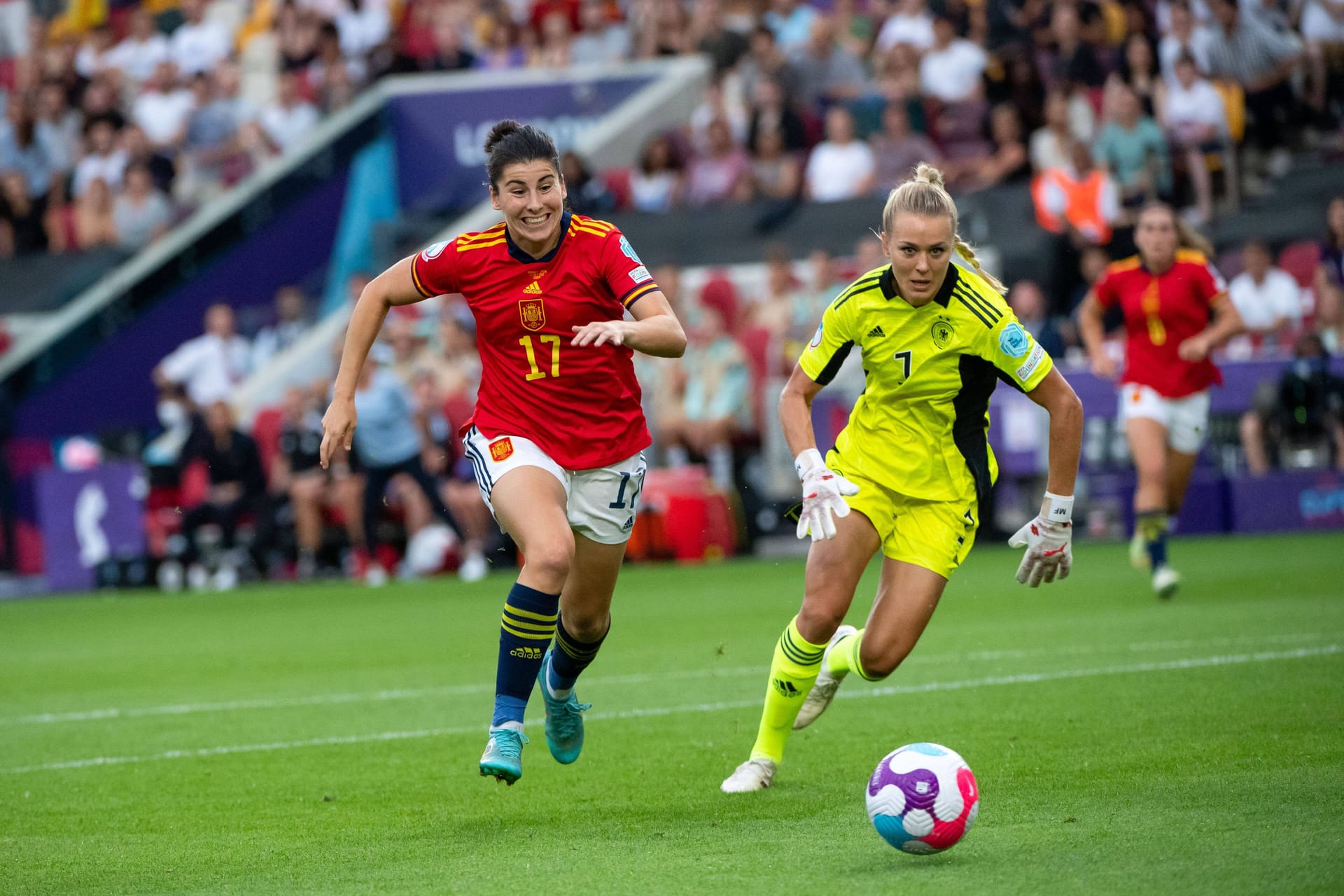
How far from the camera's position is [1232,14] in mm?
17562

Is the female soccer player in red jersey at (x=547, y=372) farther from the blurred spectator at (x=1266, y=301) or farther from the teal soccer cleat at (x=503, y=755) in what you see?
the blurred spectator at (x=1266, y=301)

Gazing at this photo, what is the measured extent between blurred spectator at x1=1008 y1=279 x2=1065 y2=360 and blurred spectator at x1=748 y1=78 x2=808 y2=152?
4.17m

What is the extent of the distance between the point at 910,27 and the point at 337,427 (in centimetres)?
1549

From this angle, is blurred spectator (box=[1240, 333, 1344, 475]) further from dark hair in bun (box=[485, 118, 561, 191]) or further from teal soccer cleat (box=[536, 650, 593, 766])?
dark hair in bun (box=[485, 118, 561, 191])

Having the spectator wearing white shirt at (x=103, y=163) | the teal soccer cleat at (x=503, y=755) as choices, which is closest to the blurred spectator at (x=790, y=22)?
the spectator wearing white shirt at (x=103, y=163)

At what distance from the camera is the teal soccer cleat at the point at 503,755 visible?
5.62m

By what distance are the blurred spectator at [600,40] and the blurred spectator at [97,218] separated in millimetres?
6569

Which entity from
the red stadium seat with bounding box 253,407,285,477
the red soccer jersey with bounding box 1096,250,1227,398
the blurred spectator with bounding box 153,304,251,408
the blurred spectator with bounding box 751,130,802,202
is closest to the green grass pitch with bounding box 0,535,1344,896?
the red soccer jersey with bounding box 1096,250,1227,398

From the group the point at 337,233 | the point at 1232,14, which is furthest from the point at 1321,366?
the point at 337,233

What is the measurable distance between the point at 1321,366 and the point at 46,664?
10.8 m

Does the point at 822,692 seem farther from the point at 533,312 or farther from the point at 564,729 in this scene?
the point at 533,312

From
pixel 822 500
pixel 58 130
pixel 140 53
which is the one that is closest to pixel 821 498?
pixel 822 500

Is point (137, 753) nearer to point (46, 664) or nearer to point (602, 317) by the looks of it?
point (602, 317)

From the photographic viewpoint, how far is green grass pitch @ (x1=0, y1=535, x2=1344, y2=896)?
4.84 m
